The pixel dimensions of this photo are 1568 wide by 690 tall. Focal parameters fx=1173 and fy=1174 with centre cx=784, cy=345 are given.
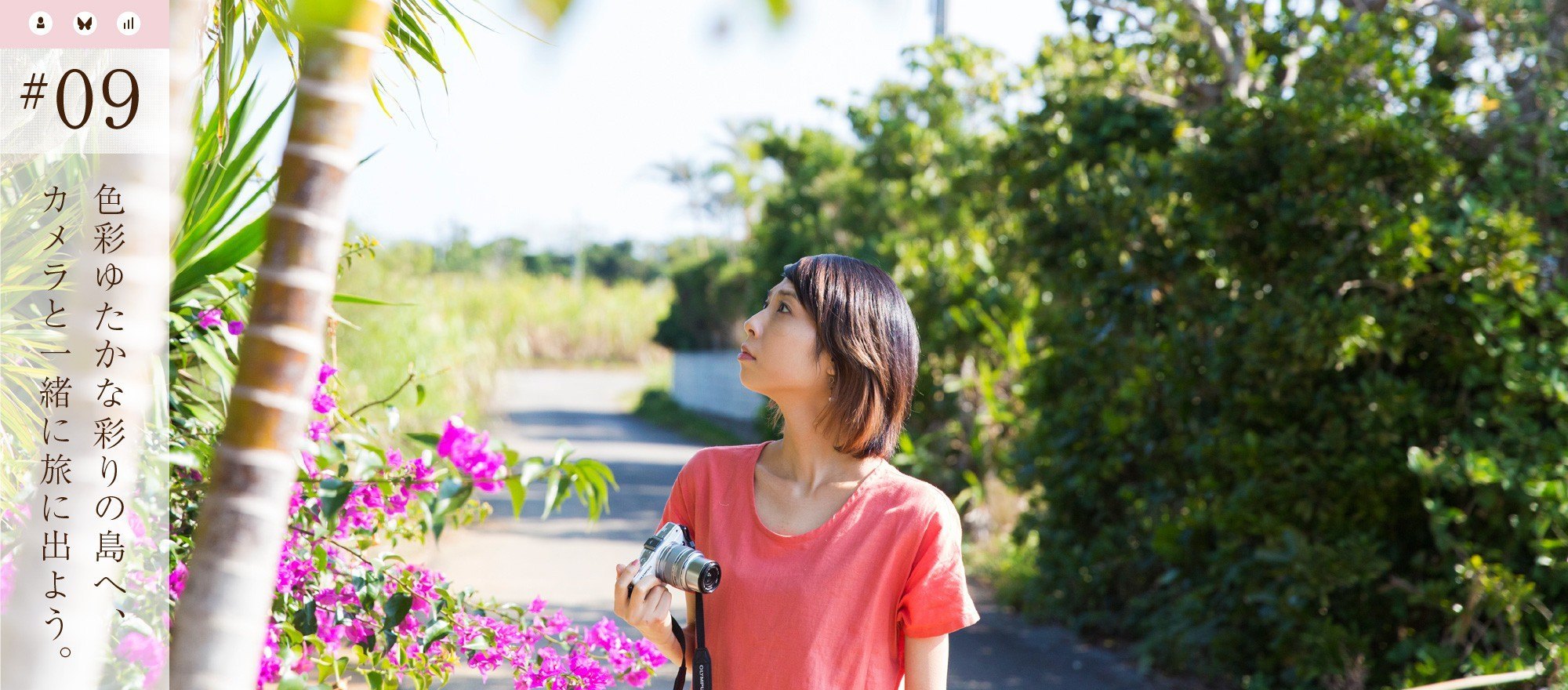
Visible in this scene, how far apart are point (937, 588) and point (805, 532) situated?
213 mm

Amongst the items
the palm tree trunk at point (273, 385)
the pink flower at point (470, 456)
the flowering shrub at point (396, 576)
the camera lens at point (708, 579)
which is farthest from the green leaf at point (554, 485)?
the palm tree trunk at point (273, 385)

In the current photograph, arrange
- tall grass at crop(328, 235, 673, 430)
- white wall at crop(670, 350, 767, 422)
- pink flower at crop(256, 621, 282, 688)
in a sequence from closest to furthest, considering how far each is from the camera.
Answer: pink flower at crop(256, 621, 282, 688)
tall grass at crop(328, 235, 673, 430)
white wall at crop(670, 350, 767, 422)

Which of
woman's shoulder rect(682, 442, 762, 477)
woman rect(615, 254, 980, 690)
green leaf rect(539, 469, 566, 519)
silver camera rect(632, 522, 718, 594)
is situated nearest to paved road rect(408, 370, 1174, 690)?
green leaf rect(539, 469, 566, 519)

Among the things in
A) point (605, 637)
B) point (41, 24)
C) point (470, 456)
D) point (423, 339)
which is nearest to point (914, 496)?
point (605, 637)

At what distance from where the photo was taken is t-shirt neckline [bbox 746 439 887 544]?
175 centimetres

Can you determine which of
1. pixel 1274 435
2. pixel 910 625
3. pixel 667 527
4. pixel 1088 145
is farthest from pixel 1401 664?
pixel 667 527

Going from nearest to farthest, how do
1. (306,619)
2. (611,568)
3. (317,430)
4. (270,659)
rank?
(270,659), (306,619), (317,430), (611,568)

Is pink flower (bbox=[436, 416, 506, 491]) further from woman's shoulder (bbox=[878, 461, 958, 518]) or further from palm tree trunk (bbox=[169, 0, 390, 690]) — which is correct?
palm tree trunk (bbox=[169, 0, 390, 690])

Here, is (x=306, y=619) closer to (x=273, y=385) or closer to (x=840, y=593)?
(x=840, y=593)

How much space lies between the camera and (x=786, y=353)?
1771 millimetres

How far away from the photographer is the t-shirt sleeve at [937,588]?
1693 millimetres

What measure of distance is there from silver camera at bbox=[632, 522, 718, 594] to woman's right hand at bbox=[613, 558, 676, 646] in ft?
0.04

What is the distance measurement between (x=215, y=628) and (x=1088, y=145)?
16.5 ft

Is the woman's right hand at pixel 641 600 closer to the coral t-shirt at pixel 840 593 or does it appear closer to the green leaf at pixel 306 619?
the coral t-shirt at pixel 840 593
